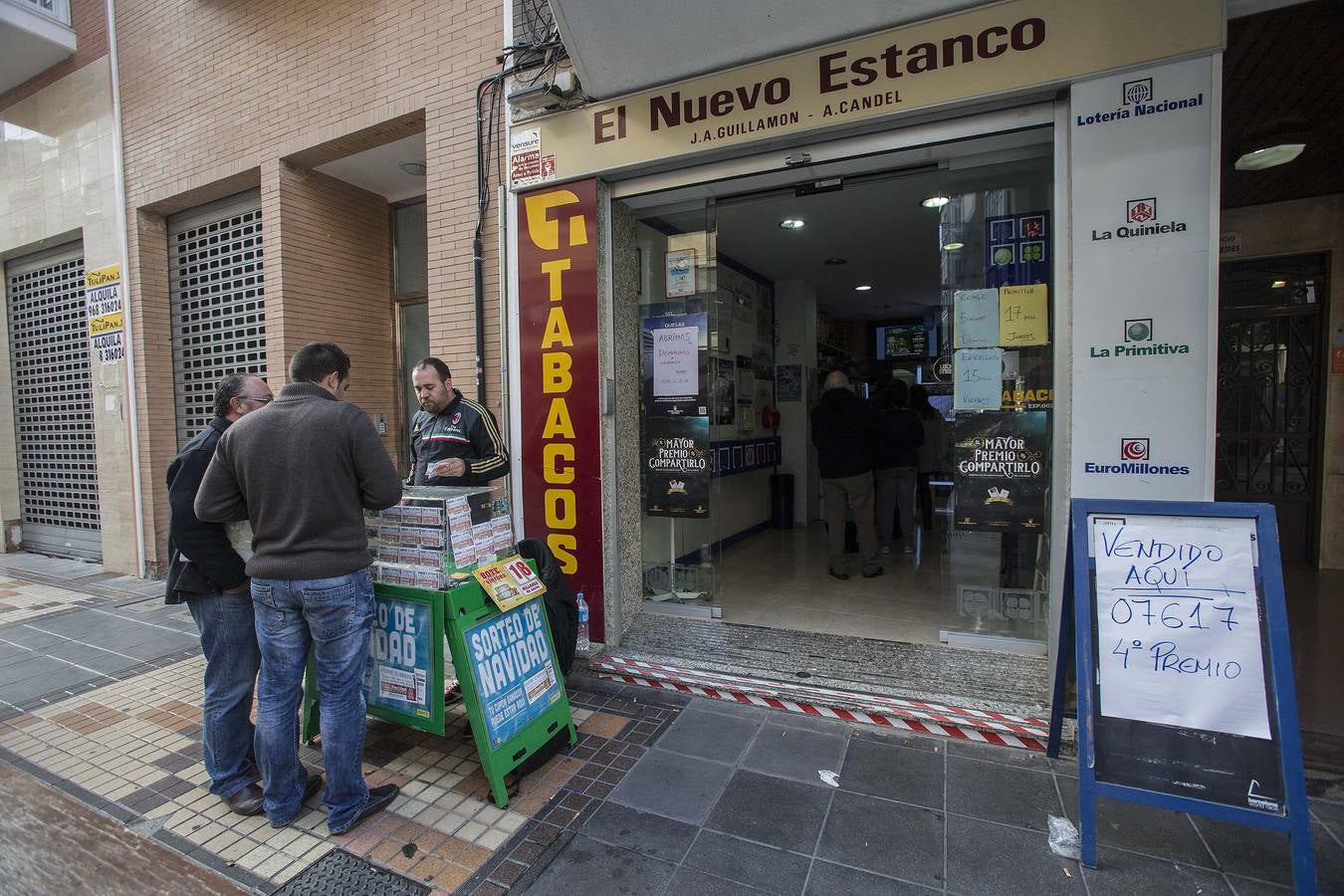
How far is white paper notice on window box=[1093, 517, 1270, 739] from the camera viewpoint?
2.45m

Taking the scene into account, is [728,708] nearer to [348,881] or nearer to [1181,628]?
[348,881]

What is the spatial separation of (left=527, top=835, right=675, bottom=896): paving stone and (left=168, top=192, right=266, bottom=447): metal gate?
605 cm

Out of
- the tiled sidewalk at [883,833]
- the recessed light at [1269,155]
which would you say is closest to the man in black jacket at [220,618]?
the tiled sidewalk at [883,833]

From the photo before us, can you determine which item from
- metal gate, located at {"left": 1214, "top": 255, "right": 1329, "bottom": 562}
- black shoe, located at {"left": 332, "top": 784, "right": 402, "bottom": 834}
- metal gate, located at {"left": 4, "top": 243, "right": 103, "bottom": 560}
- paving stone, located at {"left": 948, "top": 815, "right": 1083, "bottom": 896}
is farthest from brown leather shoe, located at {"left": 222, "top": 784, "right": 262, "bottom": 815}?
metal gate, located at {"left": 1214, "top": 255, "right": 1329, "bottom": 562}

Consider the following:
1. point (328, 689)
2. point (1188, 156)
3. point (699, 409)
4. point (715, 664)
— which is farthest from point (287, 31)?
point (1188, 156)

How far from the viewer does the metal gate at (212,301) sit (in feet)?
22.1

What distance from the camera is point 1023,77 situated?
10.6 feet

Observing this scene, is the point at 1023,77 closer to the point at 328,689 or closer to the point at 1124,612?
the point at 1124,612

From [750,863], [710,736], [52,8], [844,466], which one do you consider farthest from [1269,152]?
[52,8]

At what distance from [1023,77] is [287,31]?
606 cm

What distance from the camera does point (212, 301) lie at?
23.2ft

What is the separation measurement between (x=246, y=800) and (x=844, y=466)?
16.2ft

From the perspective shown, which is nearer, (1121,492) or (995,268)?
(1121,492)

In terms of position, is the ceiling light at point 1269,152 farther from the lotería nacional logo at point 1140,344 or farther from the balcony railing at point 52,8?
the balcony railing at point 52,8
